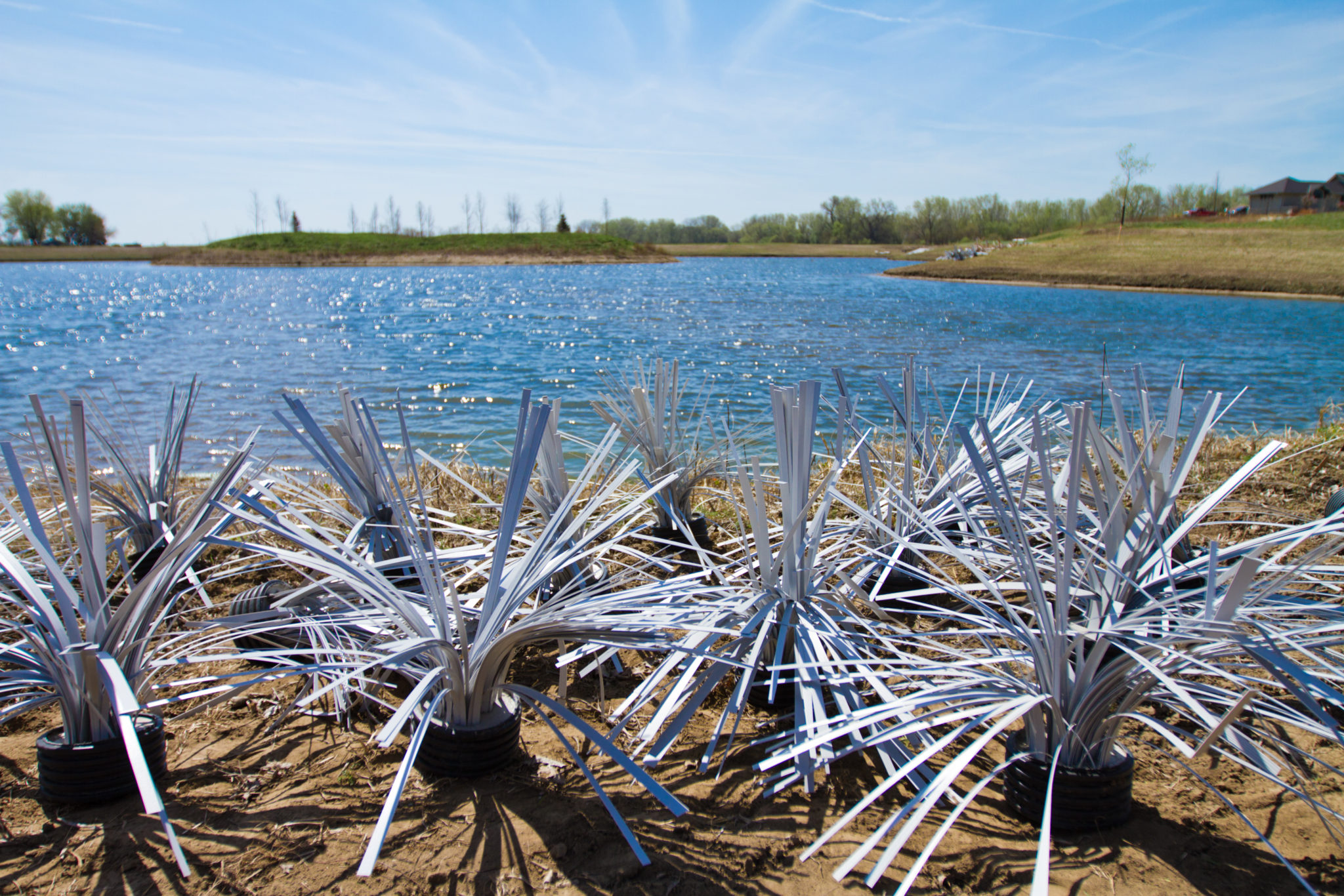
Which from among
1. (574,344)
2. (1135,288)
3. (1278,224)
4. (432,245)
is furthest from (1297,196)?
(574,344)

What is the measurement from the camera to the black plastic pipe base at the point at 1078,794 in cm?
156

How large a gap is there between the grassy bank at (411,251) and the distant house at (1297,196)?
2225 inches

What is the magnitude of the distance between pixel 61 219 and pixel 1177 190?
122562mm

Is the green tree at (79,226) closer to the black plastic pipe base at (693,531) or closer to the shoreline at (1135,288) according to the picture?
the shoreline at (1135,288)

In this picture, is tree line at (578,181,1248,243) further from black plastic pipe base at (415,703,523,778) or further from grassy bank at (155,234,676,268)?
black plastic pipe base at (415,703,523,778)

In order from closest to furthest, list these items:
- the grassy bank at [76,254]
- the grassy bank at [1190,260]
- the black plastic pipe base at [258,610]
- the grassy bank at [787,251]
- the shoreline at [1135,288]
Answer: the black plastic pipe base at [258,610] < the shoreline at [1135,288] < the grassy bank at [1190,260] < the grassy bank at [76,254] < the grassy bank at [787,251]

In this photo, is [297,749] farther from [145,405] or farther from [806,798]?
[145,405]

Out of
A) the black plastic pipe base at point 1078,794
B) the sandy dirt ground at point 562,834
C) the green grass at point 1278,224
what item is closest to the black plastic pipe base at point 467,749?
the sandy dirt ground at point 562,834

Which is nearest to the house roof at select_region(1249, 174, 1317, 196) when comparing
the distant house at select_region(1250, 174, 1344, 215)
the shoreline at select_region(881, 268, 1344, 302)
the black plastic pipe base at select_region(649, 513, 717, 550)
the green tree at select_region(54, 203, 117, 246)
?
the distant house at select_region(1250, 174, 1344, 215)

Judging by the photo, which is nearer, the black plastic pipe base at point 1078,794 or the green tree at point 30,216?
the black plastic pipe base at point 1078,794

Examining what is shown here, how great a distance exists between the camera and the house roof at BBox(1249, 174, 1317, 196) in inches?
2714

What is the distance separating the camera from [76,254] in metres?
72.8

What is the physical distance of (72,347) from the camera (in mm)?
15328

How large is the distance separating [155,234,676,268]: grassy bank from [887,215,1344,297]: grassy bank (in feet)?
81.5
